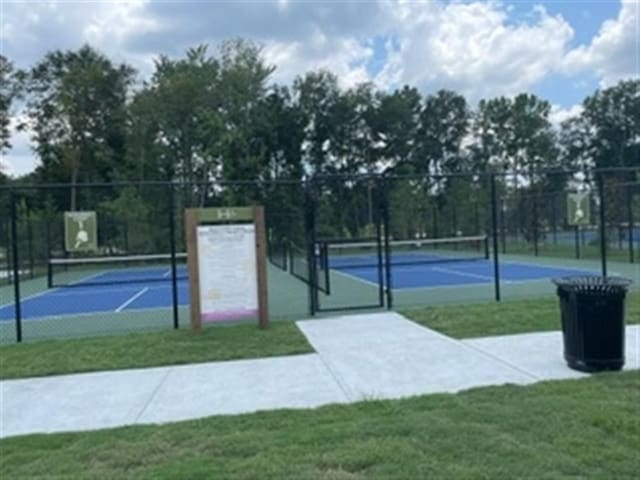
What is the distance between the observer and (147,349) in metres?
8.41

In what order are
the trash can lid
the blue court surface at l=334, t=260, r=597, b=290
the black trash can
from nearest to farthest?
the black trash can → the trash can lid → the blue court surface at l=334, t=260, r=597, b=290

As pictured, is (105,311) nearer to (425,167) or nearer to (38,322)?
(38,322)

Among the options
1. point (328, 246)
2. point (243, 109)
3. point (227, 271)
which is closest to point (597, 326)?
point (227, 271)

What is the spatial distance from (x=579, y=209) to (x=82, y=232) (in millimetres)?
15737

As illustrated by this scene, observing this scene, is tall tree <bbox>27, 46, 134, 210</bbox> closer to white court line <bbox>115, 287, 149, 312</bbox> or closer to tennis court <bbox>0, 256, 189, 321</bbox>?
tennis court <bbox>0, 256, 189, 321</bbox>

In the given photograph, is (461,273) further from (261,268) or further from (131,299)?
(261,268)

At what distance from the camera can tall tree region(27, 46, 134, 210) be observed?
39062 mm

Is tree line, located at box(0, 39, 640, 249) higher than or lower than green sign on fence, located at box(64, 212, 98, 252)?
higher

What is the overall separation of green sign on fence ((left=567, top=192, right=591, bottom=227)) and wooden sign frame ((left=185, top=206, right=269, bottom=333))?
1380 centimetres

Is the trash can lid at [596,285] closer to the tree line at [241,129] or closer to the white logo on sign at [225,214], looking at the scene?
the white logo on sign at [225,214]

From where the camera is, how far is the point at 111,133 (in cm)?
4091

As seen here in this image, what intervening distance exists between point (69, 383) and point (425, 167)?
167 ft

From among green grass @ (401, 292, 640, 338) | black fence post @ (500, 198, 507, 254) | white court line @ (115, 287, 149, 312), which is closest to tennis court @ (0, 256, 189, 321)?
white court line @ (115, 287, 149, 312)

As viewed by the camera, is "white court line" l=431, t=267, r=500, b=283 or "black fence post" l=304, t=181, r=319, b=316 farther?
"white court line" l=431, t=267, r=500, b=283
